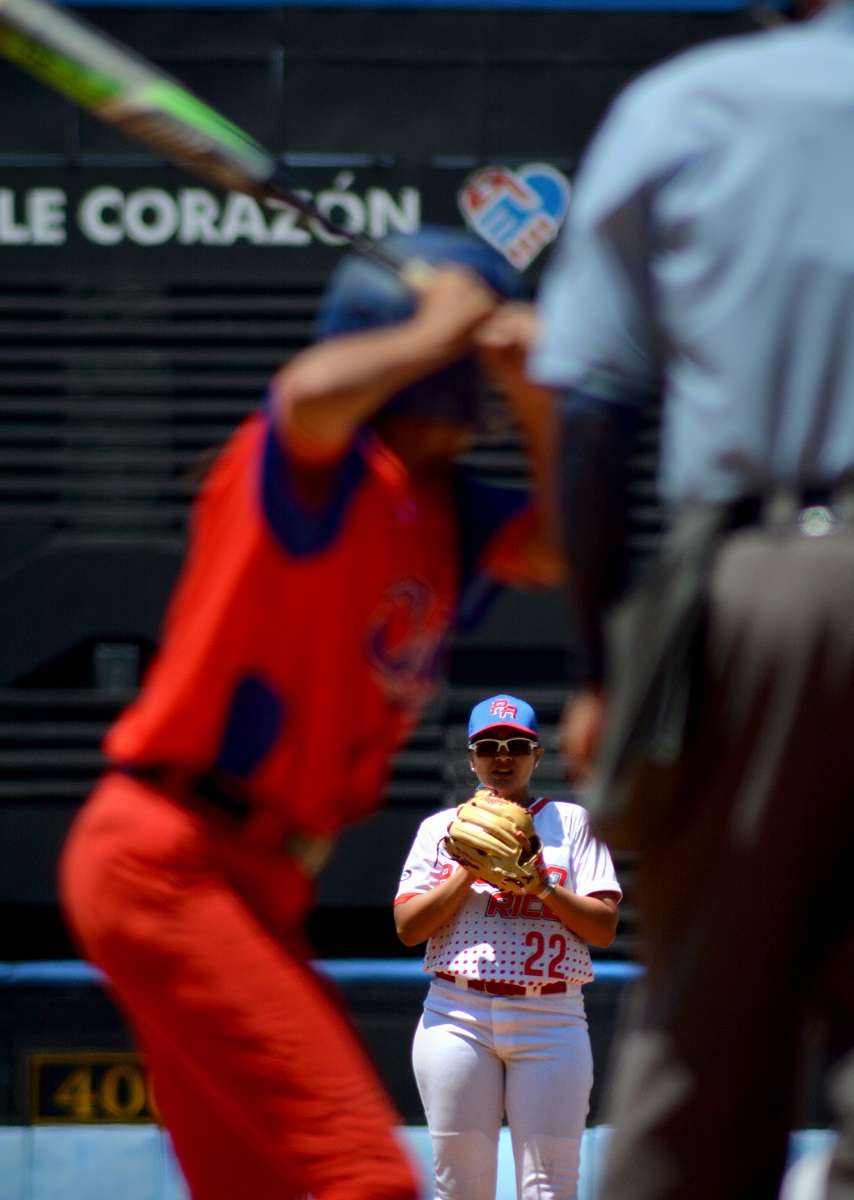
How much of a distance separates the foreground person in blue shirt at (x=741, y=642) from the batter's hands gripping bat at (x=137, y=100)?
26.1 inches

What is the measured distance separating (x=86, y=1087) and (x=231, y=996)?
211 inches

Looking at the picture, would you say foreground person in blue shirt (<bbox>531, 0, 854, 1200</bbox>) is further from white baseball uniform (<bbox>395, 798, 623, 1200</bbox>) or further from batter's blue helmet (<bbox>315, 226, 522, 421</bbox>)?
white baseball uniform (<bbox>395, 798, 623, 1200</bbox>)

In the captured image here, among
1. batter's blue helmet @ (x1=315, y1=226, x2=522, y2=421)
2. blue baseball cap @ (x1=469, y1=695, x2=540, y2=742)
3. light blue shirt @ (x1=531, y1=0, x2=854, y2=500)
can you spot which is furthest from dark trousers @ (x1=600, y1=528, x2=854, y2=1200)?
blue baseball cap @ (x1=469, y1=695, x2=540, y2=742)

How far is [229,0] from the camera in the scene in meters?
8.05

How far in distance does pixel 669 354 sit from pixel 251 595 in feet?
2.14

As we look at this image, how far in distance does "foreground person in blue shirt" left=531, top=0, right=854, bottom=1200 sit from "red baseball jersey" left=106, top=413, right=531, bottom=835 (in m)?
0.54

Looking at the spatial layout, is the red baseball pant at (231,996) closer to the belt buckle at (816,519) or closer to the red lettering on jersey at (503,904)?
the belt buckle at (816,519)

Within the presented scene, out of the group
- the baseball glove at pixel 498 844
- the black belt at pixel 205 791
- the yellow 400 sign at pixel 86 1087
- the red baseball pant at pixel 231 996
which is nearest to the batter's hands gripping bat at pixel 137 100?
the black belt at pixel 205 791

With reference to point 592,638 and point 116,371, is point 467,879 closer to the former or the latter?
point 116,371

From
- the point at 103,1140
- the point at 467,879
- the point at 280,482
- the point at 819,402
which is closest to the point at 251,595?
the point at 280,482

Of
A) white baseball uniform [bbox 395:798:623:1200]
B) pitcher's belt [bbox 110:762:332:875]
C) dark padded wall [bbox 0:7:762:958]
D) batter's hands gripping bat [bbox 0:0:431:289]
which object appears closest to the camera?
pitcher's belt [bbox 110:762:332:875]

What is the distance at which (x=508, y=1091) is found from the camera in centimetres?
644

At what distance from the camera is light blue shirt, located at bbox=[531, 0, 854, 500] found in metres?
2.35

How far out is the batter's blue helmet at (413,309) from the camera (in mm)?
2959
